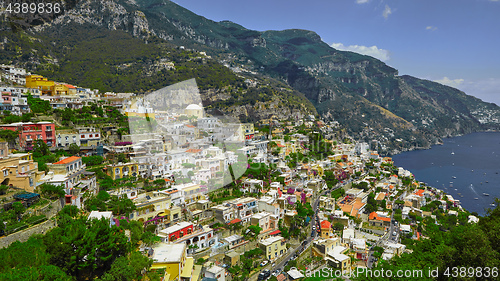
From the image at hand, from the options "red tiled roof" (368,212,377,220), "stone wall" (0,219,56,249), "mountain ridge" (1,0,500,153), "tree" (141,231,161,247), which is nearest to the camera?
"stone wall" (0,219,56,249)

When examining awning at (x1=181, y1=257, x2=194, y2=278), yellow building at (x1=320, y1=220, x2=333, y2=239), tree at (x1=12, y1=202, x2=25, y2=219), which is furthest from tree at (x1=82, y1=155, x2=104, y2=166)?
yellow building at (x1=320, y1=220, x2=333, y2=239)

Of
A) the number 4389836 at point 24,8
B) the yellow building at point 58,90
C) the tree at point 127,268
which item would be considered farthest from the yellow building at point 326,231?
the number 4389836 at point 24,8

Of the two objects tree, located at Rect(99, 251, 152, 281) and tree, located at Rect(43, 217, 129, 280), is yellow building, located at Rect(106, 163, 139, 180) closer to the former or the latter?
tree, located at Rect(43, 217, 129, 280)

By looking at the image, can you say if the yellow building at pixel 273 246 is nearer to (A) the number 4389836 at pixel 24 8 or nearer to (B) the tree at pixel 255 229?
(B) the tree at pixel 255 229

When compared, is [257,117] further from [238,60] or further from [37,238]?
[238,60]

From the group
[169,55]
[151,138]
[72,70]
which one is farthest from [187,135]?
[169,55]
